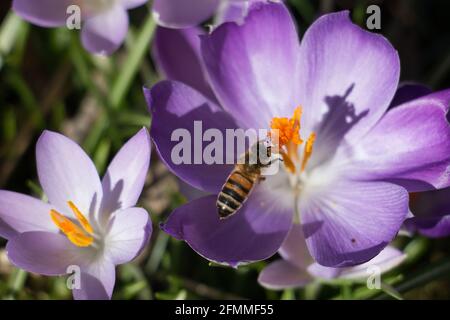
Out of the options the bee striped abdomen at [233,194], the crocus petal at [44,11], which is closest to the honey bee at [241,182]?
the bee striped abdomen at [233,194]

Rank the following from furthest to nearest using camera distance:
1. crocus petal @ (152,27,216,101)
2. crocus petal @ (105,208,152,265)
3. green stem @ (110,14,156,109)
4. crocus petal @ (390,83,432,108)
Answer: green stem @ (110,14,156,109)
crocus petal @ (152,27,216,101)
crocus petal @ (390,83,432,108)
crocus petal @ (105,208,152,265)

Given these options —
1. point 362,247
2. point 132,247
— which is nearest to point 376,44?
point 362,247

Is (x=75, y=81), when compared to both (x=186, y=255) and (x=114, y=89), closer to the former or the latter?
(x=114, y=89)

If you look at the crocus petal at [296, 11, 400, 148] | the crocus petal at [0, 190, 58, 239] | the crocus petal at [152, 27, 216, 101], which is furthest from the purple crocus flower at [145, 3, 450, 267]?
the crocus petal at [0, 190, 58, 239]

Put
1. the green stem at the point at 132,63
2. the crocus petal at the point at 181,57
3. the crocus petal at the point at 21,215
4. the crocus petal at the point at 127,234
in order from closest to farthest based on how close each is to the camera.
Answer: the crocus petal at the point at 127,234 → the crocus petal at the point at 21,215 → the crocus petal at the point at 181,57 → the green stem at the point at 132,63

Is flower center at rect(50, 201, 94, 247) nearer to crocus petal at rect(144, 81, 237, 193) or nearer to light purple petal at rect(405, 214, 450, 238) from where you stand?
crocus petal at rect(144, 81, 237, 193)

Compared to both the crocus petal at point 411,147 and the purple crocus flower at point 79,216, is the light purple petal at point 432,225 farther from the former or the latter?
the purple crocus flower at point 79,216

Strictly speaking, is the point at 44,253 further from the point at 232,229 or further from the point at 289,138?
the point at 289,138

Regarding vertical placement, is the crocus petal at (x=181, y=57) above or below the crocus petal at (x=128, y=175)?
above
